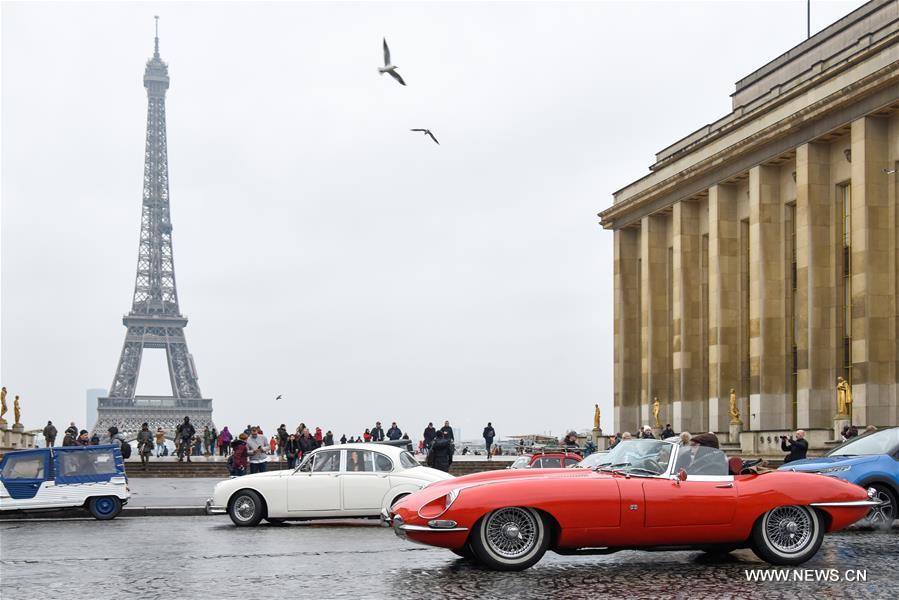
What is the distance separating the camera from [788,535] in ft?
36.7

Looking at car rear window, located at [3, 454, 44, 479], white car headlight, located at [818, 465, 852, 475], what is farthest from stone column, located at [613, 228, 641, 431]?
white car headlight, located at [818, 465, 852, 475]

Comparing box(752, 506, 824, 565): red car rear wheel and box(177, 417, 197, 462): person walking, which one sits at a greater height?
box(752, 506, 824, 565): red car rear wheel

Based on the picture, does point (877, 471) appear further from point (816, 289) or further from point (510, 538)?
point (816, 289)

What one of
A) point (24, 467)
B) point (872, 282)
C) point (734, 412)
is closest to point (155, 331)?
point (734, 412)

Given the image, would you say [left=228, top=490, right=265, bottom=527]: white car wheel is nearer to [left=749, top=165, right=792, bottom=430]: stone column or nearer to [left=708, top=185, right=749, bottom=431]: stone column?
[left=749, top=165, right=792, bottom=430]: stone column

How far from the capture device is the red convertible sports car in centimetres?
1053

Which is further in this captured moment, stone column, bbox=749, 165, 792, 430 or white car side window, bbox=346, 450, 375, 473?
stone column, bbox=749, 165, 792, 430

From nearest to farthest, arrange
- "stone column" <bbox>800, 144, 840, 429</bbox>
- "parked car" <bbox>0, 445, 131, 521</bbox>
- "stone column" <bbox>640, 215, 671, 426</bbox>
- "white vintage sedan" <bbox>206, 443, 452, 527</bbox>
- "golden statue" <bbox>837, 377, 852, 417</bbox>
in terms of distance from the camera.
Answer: "white vintage sedan" <bbox>206, 443, 452, 527</bbox> → "parked car" <bbox>0, 445, 131, 521</bbox> → "golden statue" <bbox>837, 377, 852, 417</bbox> → "stone column" <bbox>800, 144, 840, 429</bbox> → "stone column" <bbox>640, 215, 671, 426</bbox>

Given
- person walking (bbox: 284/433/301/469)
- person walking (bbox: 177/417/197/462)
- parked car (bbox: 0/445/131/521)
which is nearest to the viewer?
parked car (bbox: 0/445/131/521)

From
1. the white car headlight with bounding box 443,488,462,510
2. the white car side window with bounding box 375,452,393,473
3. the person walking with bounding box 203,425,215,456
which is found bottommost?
the person walking with bounding box 203,425,215,456

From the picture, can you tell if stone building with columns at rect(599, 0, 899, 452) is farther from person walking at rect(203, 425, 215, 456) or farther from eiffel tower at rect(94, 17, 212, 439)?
eiffel tower at rect(94, 17, 212, 439)

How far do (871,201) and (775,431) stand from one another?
8997mm

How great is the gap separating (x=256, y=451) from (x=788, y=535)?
1648 centimetres

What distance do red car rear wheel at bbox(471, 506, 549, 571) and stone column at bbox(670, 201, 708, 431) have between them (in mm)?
46272
